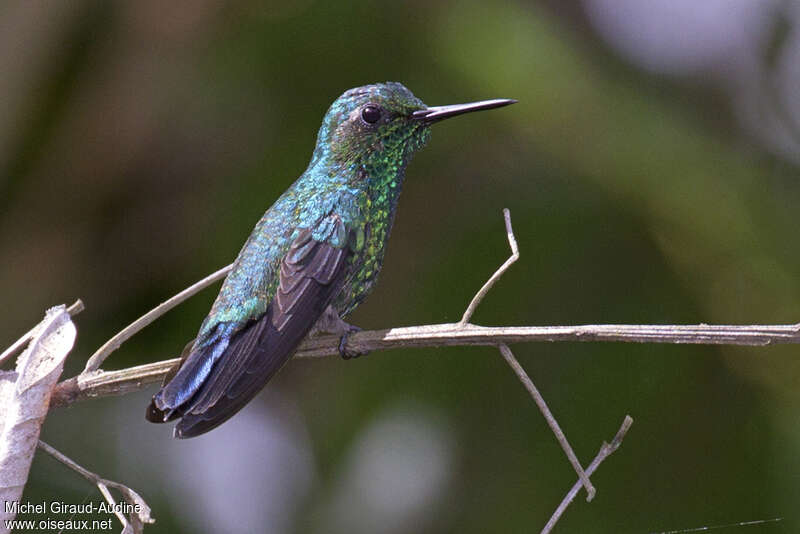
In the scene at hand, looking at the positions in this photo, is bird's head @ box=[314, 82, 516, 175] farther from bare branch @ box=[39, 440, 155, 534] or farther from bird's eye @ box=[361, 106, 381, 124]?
bare branch @ box=[39, 440, 155, 534]

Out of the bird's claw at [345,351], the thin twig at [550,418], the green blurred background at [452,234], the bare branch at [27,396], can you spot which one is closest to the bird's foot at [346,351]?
the bird's claw at [345,351]

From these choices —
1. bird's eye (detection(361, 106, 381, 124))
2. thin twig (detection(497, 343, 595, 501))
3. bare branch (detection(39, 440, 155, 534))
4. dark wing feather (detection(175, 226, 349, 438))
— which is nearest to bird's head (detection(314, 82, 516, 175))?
bird's eye (detection(361, 106, 381, 124))

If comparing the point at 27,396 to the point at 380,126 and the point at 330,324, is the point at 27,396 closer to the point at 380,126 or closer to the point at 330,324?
the point at 330,324

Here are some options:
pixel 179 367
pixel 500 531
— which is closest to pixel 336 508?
pixel 500 531

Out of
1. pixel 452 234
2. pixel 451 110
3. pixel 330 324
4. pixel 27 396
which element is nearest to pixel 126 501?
pixel 27 396

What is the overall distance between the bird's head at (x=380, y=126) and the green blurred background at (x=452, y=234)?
82cm

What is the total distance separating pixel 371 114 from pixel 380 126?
0.12ft

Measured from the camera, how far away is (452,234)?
3.49 metres

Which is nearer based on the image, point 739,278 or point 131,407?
point 739,278

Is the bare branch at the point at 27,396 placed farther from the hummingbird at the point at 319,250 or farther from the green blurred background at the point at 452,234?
the green blurred background at the point at 452,234

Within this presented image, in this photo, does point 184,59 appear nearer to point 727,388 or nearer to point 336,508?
point 336,508

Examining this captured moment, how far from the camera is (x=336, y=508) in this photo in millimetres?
3268

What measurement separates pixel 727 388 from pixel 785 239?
50cm

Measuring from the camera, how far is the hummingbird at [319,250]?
1920 millimetres
